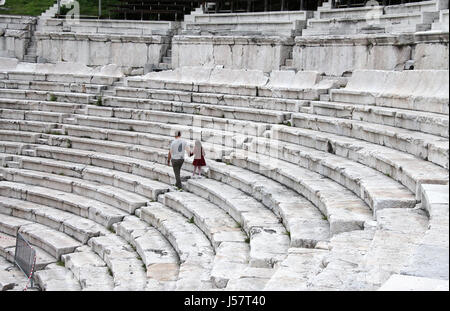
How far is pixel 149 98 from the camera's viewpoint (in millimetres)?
16344

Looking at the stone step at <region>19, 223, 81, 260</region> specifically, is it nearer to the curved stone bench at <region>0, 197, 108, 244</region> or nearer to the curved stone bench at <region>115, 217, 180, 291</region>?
the curved stone bench at <region>0, 197, 108, 244</region>

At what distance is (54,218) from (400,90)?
20.3ft

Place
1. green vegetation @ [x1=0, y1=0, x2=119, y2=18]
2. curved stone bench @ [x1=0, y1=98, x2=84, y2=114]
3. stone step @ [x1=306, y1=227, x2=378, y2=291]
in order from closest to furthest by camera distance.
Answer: stone step @ [x1=306, y1=227, x2=378, y2=291], curved stone bench @ [x1=0, y1=98, x2=84, y2=114], green vegetation @ [x1=0, y1=0, x2=119, y2=18]

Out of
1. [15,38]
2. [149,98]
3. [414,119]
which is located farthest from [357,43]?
[15,38]

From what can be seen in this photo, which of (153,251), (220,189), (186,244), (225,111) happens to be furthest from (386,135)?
(225,111)

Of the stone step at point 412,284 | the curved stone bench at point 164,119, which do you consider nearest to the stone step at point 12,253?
the curved stone bench at point 164,119

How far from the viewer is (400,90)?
36.8 ft

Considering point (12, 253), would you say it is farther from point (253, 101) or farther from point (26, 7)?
point (26, 7)

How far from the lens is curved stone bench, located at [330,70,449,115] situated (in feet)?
33.3

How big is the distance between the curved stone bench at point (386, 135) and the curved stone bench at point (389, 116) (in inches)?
4.9

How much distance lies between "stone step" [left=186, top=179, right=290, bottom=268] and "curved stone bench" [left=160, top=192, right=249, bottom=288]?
130 mm

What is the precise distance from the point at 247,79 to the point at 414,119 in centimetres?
571

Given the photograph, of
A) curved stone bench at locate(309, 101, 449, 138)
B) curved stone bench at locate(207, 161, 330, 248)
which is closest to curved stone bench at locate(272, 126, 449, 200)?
curved stone bench at locate(309, 101, 449, 138)

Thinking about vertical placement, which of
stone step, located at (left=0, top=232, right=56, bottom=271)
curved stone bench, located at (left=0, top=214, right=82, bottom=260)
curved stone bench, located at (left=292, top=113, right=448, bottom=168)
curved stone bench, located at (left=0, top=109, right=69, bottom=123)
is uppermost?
curved stone bench, located at (left=292, top=113, right=448, bottom=168)
